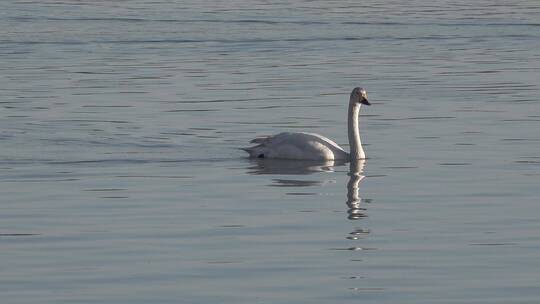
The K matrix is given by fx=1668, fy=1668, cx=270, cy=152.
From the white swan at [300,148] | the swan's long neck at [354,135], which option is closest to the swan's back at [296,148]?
the white swan at [300,148]

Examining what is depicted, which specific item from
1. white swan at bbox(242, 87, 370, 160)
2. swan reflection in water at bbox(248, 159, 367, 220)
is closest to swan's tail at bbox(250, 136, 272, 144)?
white swan at bbox(242, 87, 370, 160)

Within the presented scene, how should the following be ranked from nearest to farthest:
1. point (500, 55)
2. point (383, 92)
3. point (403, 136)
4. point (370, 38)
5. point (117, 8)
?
point (403, 136)
point (383, 92)
point (500, 55)
point (370, 38)
point (117, 8)

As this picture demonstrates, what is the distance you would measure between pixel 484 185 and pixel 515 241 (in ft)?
12.5

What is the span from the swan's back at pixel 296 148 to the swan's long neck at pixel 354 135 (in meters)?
0.13

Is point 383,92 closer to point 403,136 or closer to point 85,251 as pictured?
point 403,136

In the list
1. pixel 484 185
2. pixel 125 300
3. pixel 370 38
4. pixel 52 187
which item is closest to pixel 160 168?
pixel 52 187

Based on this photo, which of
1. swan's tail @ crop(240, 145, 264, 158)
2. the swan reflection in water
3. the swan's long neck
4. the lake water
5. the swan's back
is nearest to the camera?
the lake water

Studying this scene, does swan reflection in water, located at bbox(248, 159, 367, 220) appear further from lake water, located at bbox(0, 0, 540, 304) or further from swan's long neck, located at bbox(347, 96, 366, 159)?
swan's long neck, located at bbox(347, 96, 366, 159)

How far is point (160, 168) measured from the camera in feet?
63.1

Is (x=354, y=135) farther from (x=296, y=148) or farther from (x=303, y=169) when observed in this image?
(x=303, y=169)

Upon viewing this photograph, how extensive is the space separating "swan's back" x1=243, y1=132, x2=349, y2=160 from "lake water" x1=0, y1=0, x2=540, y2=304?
6.6 inches

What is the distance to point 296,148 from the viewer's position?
20375mm

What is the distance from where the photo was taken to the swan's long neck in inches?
807

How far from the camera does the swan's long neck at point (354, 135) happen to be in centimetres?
2050
